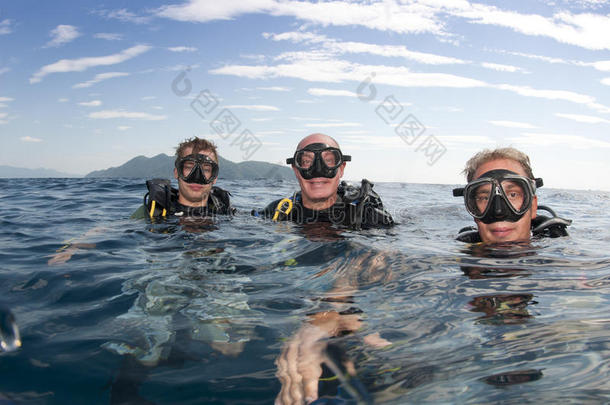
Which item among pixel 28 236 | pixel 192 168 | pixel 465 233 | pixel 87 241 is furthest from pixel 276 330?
pixel 28 236

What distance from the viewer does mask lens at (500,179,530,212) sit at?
328cm

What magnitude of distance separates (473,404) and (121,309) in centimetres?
197

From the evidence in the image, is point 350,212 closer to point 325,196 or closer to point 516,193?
point 325,196

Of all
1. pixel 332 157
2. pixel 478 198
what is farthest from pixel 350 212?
pixel 478 198

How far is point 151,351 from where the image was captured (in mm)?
1792

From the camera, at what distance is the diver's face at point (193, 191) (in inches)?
209

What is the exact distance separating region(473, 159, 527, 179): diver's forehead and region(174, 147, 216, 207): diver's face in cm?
334

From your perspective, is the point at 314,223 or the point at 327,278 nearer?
the point at 327,278

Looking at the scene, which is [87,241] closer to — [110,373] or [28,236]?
[28,236]

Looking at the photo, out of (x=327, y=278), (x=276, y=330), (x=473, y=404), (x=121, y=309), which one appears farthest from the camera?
(x=327, y=278)

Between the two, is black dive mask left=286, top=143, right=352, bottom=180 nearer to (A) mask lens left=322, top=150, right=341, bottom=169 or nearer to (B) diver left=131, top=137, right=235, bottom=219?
(A) mask lens left=322, top=150, right=341, bottom=169

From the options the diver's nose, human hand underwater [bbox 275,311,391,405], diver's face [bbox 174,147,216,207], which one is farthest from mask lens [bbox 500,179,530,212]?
diver's face [bbox 174,147,216,207]

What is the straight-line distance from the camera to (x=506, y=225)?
3365 millimetres

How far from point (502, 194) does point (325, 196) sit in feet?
6.93
